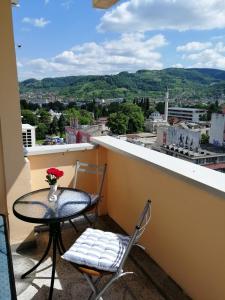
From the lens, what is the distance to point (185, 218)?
1851 millimetres

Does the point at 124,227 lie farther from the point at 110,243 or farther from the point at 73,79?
the point at 73,79

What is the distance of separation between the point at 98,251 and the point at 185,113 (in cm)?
1459

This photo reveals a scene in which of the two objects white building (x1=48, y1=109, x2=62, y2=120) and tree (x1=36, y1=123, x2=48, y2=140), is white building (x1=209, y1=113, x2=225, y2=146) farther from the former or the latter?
white building (x1=48, y1=109, x2=62, y2=120)

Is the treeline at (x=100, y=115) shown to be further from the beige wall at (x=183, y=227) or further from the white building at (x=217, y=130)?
the beige wall at (x=183, y=227)

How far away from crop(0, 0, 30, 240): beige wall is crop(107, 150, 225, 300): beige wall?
1.08m

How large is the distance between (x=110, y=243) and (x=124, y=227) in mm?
1056

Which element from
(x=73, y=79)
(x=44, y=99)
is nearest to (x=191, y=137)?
(x=44, y=99)

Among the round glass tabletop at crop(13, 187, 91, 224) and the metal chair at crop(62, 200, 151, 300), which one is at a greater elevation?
the round glass tabletop at crop(13, 187, 91, 224)

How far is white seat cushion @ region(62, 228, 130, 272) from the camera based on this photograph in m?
1.52

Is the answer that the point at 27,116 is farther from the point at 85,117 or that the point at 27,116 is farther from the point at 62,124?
the point at 62,124

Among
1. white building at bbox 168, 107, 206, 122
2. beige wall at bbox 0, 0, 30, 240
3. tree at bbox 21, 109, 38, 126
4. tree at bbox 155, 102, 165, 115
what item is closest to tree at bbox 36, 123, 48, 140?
tree at bbox 21, 109, 38, 126

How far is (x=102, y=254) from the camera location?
1.62 meters

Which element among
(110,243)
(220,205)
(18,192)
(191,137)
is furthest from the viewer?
(191,137)

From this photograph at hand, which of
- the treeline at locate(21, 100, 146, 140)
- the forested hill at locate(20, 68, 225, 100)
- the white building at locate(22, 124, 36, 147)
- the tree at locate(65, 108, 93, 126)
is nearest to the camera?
the white building at locate(22, 124, 36, 147)
